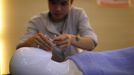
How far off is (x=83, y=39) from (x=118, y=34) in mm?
1283

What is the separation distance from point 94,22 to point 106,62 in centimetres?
165

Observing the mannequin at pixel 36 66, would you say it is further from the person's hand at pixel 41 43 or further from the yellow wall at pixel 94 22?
the yellow wall at pixel 94 22

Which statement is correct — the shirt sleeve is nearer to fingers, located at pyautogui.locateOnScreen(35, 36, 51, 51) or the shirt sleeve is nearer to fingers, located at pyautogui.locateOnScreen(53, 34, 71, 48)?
fingers, located at pyautogui.locateOnScreen(53, 34, 71, 48)

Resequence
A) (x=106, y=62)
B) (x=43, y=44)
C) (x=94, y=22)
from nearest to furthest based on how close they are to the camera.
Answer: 1. (x=106, y=62)
2. (x=43, y=44)
3. (x=94, y=22)

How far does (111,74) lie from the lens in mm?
543

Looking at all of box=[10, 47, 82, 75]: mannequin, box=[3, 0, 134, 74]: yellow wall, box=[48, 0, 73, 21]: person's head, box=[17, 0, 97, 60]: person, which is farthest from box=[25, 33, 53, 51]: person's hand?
box=[3, 0, 134, 74]: yellow wall

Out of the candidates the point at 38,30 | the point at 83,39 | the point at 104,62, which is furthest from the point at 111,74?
the point at 38,30

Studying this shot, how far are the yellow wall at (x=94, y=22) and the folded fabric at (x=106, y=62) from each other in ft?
5.20

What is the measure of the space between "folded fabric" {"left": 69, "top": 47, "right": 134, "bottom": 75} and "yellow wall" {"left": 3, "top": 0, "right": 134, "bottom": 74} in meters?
1.59

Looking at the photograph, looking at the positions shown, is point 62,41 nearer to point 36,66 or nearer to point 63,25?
point 36,66

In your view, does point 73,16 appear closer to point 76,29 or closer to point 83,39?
point 76,29

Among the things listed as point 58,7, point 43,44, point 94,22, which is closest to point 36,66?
point 43,44

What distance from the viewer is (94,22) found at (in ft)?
7.23

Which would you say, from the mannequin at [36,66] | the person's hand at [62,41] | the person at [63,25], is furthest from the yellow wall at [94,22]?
the mannequin at [36,66]
